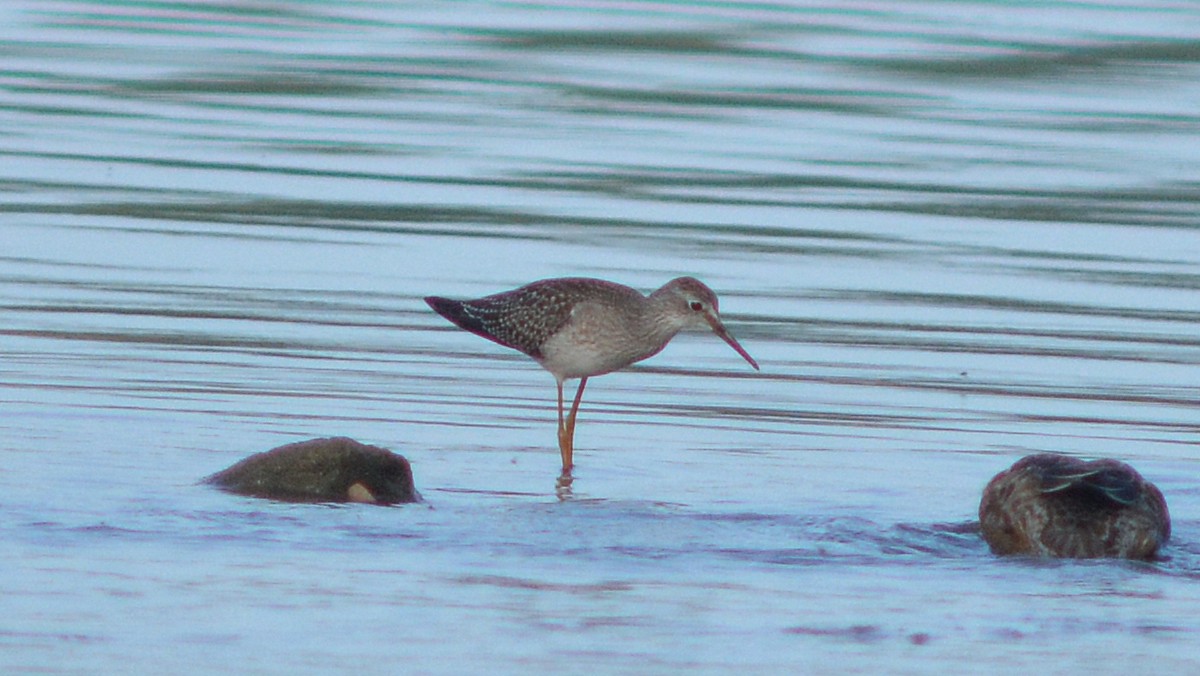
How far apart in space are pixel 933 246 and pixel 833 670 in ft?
29.6

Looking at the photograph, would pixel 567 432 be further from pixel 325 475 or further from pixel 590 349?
pixel 325 475

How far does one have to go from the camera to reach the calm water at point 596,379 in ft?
23.3

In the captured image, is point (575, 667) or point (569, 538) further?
point (569, 538)

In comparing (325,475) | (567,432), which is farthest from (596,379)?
(325,475)

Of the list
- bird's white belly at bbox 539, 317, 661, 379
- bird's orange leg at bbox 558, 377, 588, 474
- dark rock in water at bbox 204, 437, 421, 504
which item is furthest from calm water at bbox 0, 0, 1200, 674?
bird's white belly at bbox 539, 317, 661, 379

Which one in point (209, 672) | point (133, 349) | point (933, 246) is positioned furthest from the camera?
point (933, 246)

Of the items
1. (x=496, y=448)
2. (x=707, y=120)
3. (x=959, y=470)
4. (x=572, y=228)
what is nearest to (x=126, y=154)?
(x=572, y=228)

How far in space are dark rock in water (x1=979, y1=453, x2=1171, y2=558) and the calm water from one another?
0.11 m

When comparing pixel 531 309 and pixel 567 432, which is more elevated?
pixel 531 309

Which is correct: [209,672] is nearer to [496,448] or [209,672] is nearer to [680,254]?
[496,448]

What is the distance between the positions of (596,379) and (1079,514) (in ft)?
14.3

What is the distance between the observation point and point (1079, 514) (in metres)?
8.19

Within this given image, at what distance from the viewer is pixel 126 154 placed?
1780 centimetres

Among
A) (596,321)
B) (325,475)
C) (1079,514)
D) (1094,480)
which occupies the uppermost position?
(596,321)
